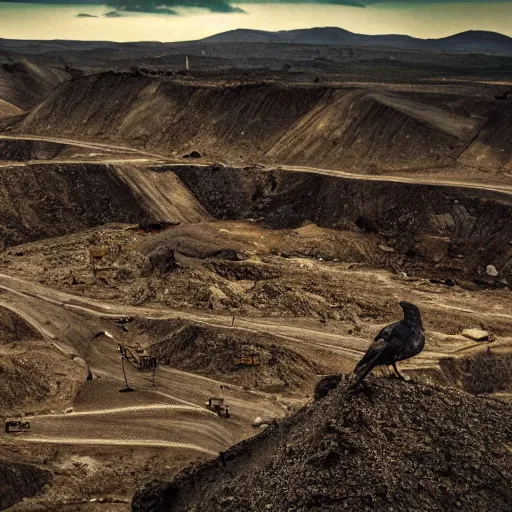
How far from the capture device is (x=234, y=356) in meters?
37.5

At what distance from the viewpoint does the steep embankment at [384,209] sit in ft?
170

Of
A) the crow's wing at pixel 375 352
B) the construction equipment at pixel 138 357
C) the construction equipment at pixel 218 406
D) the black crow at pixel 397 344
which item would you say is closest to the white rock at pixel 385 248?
the construction equipment at pixel 138 357

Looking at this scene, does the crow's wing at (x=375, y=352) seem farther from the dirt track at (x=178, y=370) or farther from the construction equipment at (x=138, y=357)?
the construction equipment at (x=138, y=357)

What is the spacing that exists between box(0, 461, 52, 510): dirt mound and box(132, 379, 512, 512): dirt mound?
8.74m

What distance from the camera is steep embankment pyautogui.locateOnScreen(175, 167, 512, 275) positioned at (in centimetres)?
5169

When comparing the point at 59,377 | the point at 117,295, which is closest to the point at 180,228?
the point at 117,295

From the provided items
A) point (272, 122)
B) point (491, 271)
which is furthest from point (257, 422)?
point (272, 122)

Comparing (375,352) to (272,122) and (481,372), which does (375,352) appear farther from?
(272,122)

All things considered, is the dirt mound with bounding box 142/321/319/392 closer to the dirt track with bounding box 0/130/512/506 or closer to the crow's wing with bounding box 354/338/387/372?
the dirt track with bounding box 0/130/512/506

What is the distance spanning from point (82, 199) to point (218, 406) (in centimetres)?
3183

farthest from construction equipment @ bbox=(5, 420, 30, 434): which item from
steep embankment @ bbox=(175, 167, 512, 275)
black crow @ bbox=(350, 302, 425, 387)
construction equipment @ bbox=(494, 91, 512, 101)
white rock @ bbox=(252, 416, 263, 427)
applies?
construction equipment @ bbox=(494, 91, 512, 101)

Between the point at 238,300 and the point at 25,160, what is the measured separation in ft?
118

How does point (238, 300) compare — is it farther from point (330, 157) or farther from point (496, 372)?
point (330, 157)

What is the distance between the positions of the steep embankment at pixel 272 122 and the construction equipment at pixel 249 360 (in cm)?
2843
